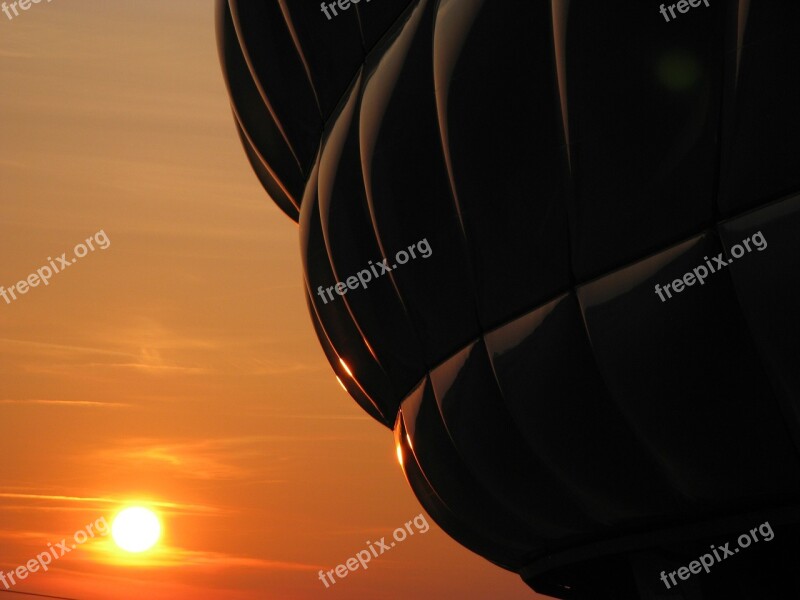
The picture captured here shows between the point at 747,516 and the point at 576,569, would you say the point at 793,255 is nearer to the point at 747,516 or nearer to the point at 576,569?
the point at 747,516

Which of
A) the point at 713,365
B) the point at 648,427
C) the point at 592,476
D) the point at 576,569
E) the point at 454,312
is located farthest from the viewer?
the point at 576,569

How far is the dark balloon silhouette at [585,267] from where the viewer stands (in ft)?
15.4

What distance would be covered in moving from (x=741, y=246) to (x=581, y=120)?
979 millimetres

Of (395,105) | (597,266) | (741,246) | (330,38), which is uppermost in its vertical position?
(330,38)

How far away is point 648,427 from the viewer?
5.18 metres

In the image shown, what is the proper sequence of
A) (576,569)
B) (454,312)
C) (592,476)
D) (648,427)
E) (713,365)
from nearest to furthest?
1. (713,365)
2. (648,427)
3. (592,476)
4. (454,312)
5. (576,569)

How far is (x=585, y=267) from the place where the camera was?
208 inches

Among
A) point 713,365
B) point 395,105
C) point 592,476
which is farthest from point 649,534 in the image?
point 395,105

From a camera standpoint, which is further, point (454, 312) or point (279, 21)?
point (279, 21)

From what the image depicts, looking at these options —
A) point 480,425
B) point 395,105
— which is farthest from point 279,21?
point 480,425

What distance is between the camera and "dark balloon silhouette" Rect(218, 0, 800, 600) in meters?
4.70

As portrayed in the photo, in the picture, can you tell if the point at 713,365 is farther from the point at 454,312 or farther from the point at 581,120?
the point at 454,312

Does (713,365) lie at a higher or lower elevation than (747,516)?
higher

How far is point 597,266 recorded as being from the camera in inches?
206
